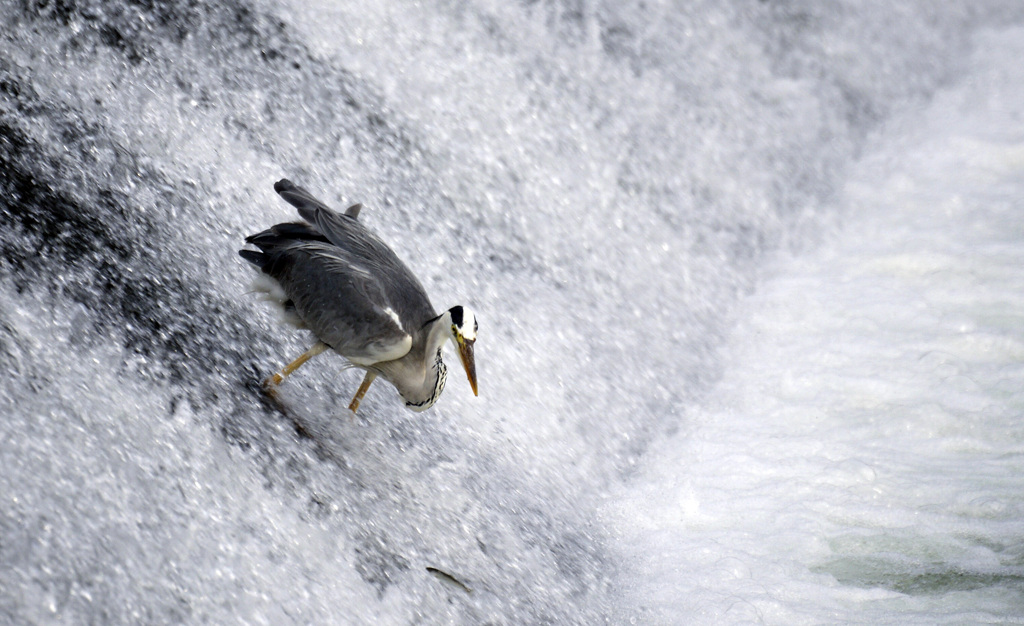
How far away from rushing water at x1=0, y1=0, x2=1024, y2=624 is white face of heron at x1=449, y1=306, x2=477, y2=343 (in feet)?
2.08

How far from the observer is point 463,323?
137 inches

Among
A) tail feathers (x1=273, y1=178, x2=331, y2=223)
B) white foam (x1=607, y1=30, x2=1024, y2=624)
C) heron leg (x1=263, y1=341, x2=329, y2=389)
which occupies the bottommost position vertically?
heron leg (x1=263, y1=341, x2=329, y2=389)

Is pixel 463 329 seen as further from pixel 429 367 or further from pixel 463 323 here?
pixel 429 367

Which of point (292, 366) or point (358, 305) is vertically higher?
→ point (358, 305)

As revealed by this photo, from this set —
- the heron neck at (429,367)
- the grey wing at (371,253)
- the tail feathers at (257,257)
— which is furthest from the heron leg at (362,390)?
the tail feathers at (257,257)

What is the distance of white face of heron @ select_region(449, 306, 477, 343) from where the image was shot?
11.4 feet

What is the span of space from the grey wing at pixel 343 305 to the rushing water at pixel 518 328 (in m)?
0.35

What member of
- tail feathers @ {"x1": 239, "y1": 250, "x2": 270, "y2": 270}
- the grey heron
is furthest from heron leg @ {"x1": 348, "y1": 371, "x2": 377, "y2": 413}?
tail feathers @ {"x1": 239, "y1": 250, "x2": 270, "y2": 270}

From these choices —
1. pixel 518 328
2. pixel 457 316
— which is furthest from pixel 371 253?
pixel 518 328

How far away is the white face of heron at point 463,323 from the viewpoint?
11.4 feet

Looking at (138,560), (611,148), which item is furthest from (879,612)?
(611,148)

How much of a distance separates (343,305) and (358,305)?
0.05 m

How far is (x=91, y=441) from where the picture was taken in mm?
2838

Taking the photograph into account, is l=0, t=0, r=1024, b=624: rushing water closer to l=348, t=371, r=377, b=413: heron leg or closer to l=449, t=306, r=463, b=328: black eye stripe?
l=348, t=371, r=377, b=413: heron leg
